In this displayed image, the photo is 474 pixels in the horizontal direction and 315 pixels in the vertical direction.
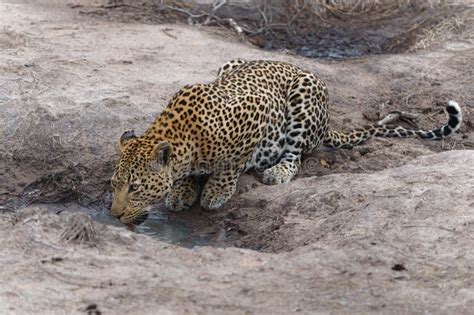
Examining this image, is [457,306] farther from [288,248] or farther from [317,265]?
[288,248]

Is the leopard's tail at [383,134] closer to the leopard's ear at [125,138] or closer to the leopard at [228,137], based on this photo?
the leopard at [228,137]

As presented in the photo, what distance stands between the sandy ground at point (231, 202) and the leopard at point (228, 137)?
196mm

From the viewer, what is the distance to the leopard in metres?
9.07

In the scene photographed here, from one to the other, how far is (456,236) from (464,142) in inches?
143

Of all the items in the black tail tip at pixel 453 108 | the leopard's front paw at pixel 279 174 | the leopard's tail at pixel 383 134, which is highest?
the black tail tip at pixel 453 108

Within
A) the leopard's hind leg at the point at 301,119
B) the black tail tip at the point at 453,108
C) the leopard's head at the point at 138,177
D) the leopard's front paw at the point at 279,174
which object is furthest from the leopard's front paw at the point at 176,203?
the black tail tip at the point at 453,108

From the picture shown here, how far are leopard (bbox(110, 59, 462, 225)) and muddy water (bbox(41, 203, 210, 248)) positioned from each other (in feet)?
0.58

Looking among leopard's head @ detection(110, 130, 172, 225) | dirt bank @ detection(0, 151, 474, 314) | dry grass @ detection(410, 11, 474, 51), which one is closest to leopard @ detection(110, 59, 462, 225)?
leopard's head @ detection(110, 130, 172, 225)

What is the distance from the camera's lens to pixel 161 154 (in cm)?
904

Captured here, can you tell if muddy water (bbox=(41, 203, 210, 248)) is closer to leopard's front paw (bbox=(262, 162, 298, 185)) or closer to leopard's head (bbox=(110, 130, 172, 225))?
leopard's head (bbox=(110, 130, 172, 225))

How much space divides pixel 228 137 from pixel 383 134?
2.39m

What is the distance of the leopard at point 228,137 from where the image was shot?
9.07m

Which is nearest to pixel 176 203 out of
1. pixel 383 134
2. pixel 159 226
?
pixel 159 226

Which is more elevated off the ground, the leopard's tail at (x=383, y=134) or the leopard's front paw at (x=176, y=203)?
the leopard's tail at (x=383, y=134)
